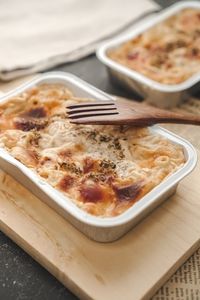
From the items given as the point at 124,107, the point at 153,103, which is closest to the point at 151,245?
the point at 124,107

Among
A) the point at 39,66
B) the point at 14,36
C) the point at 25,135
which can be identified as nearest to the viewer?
the point at 25,135

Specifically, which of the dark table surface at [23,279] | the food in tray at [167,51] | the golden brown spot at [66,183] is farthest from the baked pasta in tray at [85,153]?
the food in tray at [167,51]

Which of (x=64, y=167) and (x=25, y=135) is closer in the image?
(x=64, y=167)

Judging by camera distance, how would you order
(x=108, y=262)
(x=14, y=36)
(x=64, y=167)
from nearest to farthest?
(x=108, y=262), (x=64, y=167), (x=14, y=36)

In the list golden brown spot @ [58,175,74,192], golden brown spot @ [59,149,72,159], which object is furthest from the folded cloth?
golden brown spot @ [58,175,74,192]

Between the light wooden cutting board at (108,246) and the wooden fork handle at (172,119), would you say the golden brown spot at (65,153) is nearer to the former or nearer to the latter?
the light wooden cutting board at (108,246)

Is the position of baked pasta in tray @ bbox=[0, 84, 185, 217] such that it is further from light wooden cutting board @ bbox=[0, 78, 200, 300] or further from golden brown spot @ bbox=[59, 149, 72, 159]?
light wooden cutting board @ bbox=[0, 78, 200, 300]

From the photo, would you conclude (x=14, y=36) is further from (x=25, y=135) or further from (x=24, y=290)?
A: (x=24, y=290)
